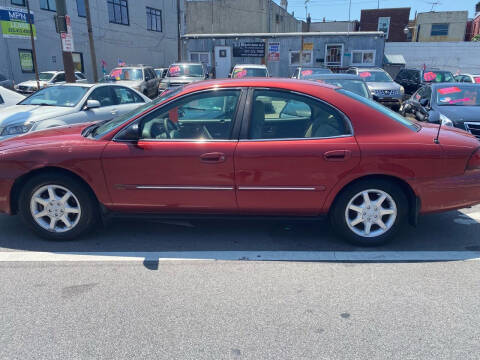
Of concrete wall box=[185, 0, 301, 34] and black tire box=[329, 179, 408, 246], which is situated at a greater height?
concrete wall box=[185, 0, 301, 34]

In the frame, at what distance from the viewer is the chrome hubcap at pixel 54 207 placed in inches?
149

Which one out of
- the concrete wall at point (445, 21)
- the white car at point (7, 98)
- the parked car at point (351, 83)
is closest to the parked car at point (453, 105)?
the parked car at point (351, 83)

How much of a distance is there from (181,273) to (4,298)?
1.35m

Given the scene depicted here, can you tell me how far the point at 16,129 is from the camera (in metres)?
6.44

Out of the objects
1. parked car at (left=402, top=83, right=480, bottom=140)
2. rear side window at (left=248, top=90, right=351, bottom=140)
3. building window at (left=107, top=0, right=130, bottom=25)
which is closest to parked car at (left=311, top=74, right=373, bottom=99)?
parked car at (left=402, top=83, right=480, bottom=140)

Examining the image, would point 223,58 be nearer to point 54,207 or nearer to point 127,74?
point 127,74

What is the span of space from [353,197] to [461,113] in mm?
4758

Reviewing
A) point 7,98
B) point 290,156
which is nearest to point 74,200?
point 290,156

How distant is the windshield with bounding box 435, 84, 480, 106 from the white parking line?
16.6ft

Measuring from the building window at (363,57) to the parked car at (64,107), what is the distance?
20318 mm

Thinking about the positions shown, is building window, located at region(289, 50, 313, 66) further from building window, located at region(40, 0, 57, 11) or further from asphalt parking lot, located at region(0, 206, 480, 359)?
asphalt parking lot, located at region(0, 206, 480, 359)

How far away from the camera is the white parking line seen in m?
3.57

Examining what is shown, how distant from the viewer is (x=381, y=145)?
3525 millimetres

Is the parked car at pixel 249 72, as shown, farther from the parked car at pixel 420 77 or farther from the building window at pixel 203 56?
→ the building window at pixel 203 56
